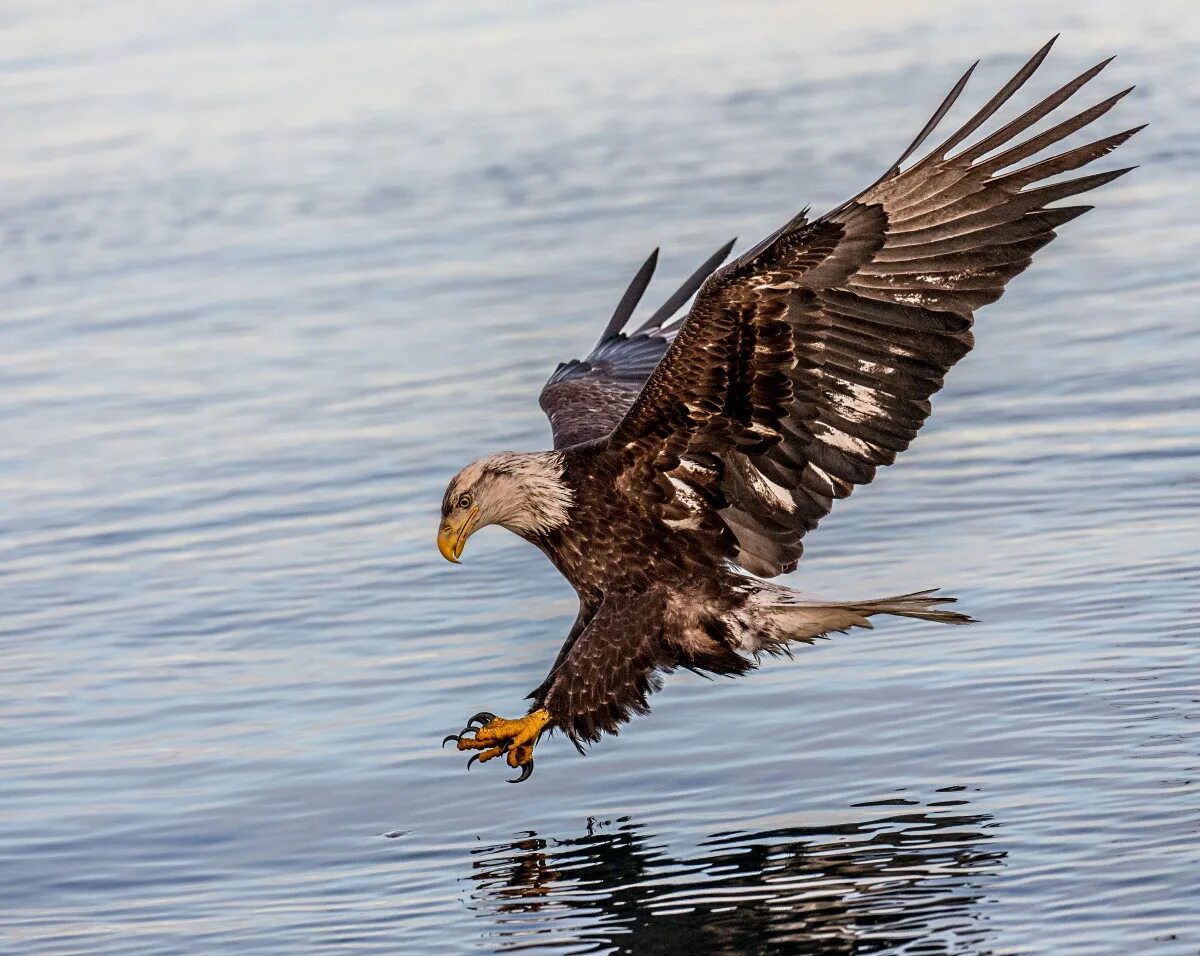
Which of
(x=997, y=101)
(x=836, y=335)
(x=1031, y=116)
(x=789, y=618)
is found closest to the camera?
(x=997, y=101)

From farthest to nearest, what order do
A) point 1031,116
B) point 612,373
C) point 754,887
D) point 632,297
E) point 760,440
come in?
point 632,297 < point 612,373 < point 760,440 < point 1031,116 < point 754,887

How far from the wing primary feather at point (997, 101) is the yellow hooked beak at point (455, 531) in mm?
1618

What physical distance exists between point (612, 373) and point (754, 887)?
122 inches

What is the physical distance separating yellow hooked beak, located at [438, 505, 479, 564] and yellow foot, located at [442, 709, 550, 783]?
508 mm

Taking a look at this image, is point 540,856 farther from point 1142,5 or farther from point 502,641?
point 1142,5

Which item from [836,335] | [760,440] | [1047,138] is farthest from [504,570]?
[1047,138]

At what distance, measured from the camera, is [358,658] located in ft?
25.9

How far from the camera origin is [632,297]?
8.66 metres

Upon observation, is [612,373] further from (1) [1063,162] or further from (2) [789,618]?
(1) [1063,162]

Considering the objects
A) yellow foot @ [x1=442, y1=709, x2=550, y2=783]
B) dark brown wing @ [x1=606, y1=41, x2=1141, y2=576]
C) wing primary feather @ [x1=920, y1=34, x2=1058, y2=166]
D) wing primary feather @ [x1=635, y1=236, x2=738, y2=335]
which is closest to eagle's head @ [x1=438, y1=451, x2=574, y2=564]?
dark brown wing @ [x1=606, y1=41, x2=1141, y2=576]

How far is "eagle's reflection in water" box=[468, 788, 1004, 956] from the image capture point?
541cm

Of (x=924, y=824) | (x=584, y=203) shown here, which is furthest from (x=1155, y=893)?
(x=584, y=203)

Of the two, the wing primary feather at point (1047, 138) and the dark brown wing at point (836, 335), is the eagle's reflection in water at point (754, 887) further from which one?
the wing primary feather at point (1047, 138)

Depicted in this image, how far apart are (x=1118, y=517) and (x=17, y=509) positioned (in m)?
4.47
